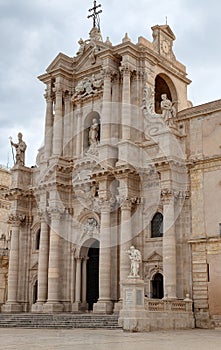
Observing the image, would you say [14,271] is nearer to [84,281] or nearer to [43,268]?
[43,268]

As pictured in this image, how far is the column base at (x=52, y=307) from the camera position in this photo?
29.2 meters

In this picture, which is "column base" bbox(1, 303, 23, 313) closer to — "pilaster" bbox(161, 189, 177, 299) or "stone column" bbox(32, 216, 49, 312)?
"stone column" bbox(32, 216, 49, 312)

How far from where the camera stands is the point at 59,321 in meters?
25.2

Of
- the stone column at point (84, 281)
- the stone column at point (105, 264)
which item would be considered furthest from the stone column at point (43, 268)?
the stone column at point (105, 264)

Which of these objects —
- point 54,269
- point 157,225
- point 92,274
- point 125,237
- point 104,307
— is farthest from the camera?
point 92,274

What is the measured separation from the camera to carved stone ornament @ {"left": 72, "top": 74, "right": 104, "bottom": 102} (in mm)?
32156

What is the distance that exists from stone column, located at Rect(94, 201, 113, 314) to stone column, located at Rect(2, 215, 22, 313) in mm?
7228

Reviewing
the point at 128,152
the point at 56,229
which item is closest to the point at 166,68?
the point at 128,152

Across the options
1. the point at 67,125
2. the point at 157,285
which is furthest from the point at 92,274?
the point at 67,125

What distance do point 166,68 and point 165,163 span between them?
899 centimetres

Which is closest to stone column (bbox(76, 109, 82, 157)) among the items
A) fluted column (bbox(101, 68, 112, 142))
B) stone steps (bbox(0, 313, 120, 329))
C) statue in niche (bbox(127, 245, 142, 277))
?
fluted column (bbox(101, 68, 112, 142))

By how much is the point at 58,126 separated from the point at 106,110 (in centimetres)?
420

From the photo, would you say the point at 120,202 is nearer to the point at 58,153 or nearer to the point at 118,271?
the point at 118,271

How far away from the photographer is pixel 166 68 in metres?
33.1
